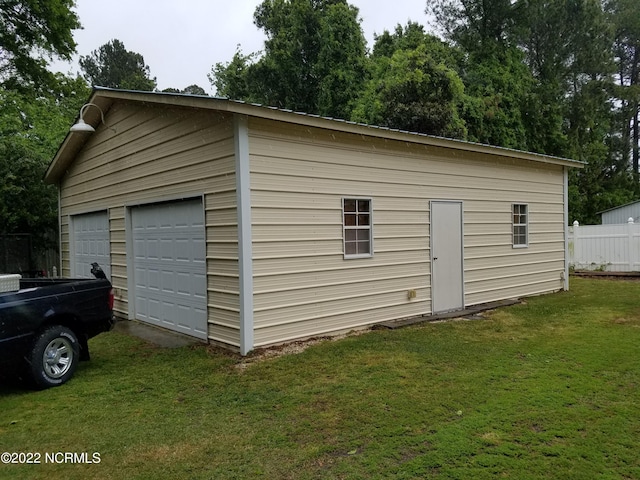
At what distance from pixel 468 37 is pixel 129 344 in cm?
2515

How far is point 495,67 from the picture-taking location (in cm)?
2416

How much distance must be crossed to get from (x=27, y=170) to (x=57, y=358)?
10541 millimetres

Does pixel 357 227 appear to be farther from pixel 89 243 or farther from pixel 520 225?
pixel 89 243

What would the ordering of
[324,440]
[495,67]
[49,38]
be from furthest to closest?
[495,67] → [49,38] → [324,440]

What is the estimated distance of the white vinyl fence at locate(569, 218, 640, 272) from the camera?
1437cm

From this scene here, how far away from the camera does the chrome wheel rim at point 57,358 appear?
4980 millimetres

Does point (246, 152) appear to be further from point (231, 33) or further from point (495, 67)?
point (231, 33)

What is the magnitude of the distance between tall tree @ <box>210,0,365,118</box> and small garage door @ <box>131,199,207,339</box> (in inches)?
687

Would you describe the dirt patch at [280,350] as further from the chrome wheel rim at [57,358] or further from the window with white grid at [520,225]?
the window with white grid at [520,225]

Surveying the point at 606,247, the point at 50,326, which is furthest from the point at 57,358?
the point at 606,247

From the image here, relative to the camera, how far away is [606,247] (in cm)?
1499

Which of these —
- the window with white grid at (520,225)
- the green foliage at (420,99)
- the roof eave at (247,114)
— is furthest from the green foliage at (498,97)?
the window with white grid at (520,225)

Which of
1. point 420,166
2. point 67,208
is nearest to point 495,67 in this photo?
point 420,166

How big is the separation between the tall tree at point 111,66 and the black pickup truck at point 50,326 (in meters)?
37.7
